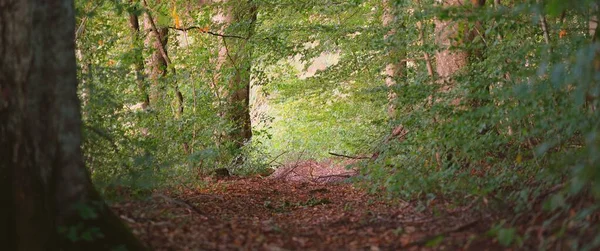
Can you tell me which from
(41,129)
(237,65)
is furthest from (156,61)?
(41,129)

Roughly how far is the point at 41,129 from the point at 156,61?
8.96 m

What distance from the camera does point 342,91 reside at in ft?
52.0

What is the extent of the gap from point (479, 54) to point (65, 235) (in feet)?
24.3

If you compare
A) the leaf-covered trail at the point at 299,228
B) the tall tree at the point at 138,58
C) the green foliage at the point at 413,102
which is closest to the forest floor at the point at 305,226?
the leaf-covered trail at the point at 299,228

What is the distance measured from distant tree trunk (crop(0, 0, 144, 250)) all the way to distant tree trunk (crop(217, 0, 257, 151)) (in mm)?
7957

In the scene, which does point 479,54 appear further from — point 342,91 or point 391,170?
point 342,91

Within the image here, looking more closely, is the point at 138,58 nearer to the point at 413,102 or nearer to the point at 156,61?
the point at 156,61

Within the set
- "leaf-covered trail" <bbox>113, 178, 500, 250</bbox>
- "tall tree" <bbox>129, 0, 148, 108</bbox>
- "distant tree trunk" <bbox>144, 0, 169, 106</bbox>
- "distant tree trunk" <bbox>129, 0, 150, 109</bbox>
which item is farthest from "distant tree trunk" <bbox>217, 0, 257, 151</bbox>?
"leaf-covered trail" <bbox>113, 178, 500, 250</bbox>

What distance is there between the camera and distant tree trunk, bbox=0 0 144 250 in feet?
14.6

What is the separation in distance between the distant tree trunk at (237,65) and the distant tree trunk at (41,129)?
7.96m

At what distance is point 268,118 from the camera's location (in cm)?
1483

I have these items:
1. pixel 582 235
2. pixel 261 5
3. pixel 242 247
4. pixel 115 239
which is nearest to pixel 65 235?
pixel 115 239

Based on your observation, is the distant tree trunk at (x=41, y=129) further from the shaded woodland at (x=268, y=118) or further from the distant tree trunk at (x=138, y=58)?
the distant tree trunk at (x=138, y=58)

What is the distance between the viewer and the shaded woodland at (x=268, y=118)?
450 cm
